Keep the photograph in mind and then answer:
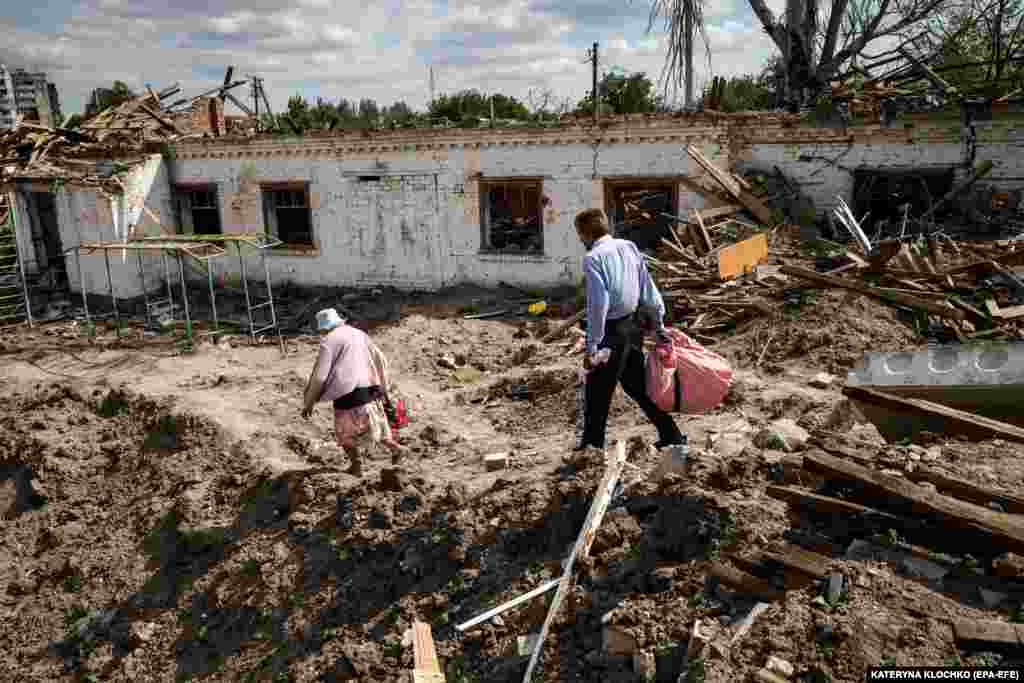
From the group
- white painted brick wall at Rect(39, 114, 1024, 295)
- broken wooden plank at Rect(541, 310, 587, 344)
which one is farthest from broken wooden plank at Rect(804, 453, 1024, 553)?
white painted brick wall at Rect(39, 114, 1024, 295)

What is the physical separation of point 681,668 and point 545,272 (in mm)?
10758

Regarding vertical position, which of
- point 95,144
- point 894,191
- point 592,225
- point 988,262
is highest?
point 95,144

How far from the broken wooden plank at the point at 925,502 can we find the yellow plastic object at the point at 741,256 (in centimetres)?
607

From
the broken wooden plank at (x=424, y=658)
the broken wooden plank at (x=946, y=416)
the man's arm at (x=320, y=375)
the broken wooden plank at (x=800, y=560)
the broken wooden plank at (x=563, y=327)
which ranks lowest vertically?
the broken wooden plank at (x=424, y=658)

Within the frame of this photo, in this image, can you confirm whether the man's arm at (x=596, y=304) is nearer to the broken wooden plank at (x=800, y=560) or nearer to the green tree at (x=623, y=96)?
the broken wooden plank at (x=800, y=560)

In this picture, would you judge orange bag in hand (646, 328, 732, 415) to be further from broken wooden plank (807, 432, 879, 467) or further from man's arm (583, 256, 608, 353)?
broken wooden plank (807, 432, 879, 467)

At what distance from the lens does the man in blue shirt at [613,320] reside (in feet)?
16.5

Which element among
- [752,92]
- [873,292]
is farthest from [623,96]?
[873,292]

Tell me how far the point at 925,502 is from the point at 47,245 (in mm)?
20162

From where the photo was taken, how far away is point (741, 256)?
1018 centimetres

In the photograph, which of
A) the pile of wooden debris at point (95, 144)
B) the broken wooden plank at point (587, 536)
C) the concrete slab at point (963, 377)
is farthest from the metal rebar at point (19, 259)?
the concrete slab at point (963, 377)

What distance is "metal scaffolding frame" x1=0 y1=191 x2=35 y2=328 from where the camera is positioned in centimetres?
1552

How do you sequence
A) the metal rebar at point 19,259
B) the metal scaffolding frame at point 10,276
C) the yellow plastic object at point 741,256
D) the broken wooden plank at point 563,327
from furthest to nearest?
1. the metal scaffolding frame at point 10,276
2. the metal rebar at point 19,259
3. the broken wooden plank at point 563,327
4. the yellow plastic object at point 741,256

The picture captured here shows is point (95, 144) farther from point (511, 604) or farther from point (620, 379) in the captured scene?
point (511, 604)
